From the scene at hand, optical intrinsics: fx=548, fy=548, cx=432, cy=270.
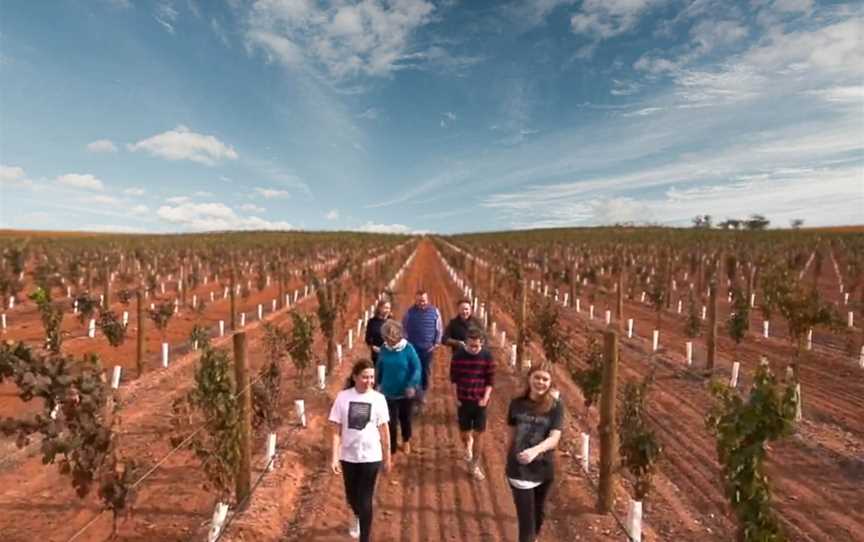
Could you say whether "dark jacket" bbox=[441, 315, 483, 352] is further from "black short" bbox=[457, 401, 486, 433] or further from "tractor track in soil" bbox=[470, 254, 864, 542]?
"tractor track in soil" bbox=[470, 254, 864, 542]

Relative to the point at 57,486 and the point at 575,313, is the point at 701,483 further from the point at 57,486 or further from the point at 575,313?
the point at 575,313

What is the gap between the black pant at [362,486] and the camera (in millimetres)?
4688

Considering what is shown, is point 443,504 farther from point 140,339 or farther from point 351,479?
point 140,339

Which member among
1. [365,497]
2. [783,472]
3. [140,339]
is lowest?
[783,472]

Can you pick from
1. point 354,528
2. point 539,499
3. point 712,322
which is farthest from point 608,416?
point 712,322

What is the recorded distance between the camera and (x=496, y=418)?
9.38 m

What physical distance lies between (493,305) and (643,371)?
381 inches

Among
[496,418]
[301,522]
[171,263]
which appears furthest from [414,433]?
[171,263]

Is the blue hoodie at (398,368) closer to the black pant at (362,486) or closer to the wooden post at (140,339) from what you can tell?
the black pant at (362,486)

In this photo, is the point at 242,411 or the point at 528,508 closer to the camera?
the point at 528,508

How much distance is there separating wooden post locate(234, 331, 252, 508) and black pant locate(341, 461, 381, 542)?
162 centimetres

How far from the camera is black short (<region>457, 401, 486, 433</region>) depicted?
257 inches

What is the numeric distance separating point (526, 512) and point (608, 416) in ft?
6.23

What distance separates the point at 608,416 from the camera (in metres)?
5.88
